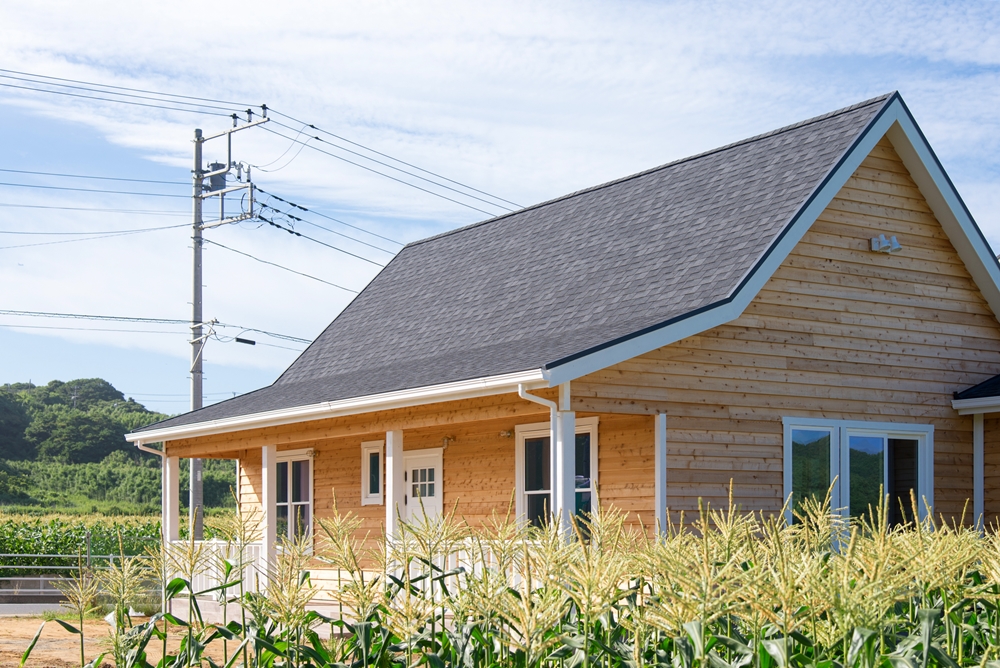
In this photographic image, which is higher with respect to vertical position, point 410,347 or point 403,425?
point 410,347

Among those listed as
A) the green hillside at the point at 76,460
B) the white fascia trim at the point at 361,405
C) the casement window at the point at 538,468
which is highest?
the white fascia trim at the point at 361,405

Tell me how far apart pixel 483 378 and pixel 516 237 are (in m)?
7.68

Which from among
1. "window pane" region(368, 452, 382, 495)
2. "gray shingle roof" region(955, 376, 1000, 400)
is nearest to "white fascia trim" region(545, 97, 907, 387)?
"gray shingle roof" region(955, 376, 1000, 400)

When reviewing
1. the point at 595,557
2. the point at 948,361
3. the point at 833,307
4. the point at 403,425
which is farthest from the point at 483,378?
the point at 595,557

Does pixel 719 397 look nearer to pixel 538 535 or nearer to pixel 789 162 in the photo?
pixel 789 162

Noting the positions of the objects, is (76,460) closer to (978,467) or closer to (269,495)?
(269,495)

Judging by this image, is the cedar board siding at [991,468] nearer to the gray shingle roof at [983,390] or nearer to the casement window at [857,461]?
the gray shingle roof at [983,390]

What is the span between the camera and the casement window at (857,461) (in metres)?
13.7

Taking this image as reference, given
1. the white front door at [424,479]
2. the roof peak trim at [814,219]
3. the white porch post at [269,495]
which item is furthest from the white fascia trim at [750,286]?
the white porch post at [269,495]

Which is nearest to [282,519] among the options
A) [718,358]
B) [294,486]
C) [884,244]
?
[294,486]

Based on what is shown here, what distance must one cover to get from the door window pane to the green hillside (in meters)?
31.3

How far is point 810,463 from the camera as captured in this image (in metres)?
13.8

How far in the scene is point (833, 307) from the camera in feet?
46.5

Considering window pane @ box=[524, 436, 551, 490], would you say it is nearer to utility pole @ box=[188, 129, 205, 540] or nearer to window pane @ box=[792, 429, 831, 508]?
window pane @ box=[792, 429, 831, 508]
